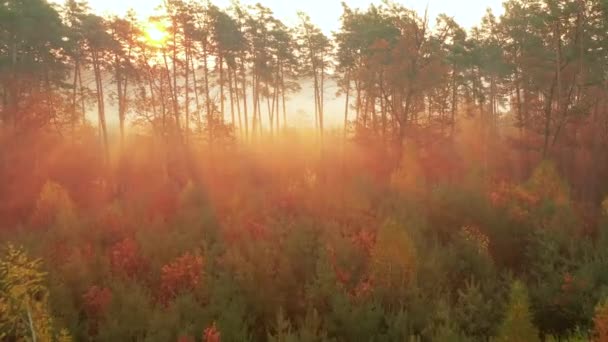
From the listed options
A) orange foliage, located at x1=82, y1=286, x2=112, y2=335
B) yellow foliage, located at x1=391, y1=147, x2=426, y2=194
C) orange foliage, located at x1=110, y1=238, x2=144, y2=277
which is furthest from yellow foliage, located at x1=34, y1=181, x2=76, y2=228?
yellow foliage, located at x1=391, y1=147, x2=426, y2=194

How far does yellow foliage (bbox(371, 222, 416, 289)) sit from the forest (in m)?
0.04

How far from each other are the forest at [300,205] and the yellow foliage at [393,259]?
4 centimetres

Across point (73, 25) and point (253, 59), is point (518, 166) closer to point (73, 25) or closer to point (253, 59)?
point (253, 59)

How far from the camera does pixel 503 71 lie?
3622cm

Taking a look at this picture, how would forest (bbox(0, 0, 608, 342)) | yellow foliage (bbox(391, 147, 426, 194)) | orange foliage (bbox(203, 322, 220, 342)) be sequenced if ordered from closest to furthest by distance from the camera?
orange foliage (bbox(203, 322, 220, 342)) < forest (bbox(0, 0, 608, 342)) < yellow foliage (bbox(391, 147, 426, 194))

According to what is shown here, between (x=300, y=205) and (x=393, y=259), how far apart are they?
7146mm

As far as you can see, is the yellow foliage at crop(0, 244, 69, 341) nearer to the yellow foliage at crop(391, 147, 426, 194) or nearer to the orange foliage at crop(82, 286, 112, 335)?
the orange foliage at crop(82, 286, 112, 335)

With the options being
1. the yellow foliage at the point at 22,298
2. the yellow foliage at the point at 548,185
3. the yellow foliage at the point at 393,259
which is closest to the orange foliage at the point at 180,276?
the yellow foliage at the point at 393,259

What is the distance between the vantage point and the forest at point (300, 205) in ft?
27.0

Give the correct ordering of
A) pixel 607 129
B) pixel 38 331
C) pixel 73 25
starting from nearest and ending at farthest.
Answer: pixel 38 331
pixel 607 129
pixel 73 25

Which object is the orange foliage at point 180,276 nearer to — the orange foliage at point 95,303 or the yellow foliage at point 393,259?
the orange foliage at point 95,303

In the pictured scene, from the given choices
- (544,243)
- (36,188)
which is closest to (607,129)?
(544,243)

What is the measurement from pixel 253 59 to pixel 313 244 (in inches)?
1198

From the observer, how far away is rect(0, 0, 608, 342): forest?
823 centimetres
